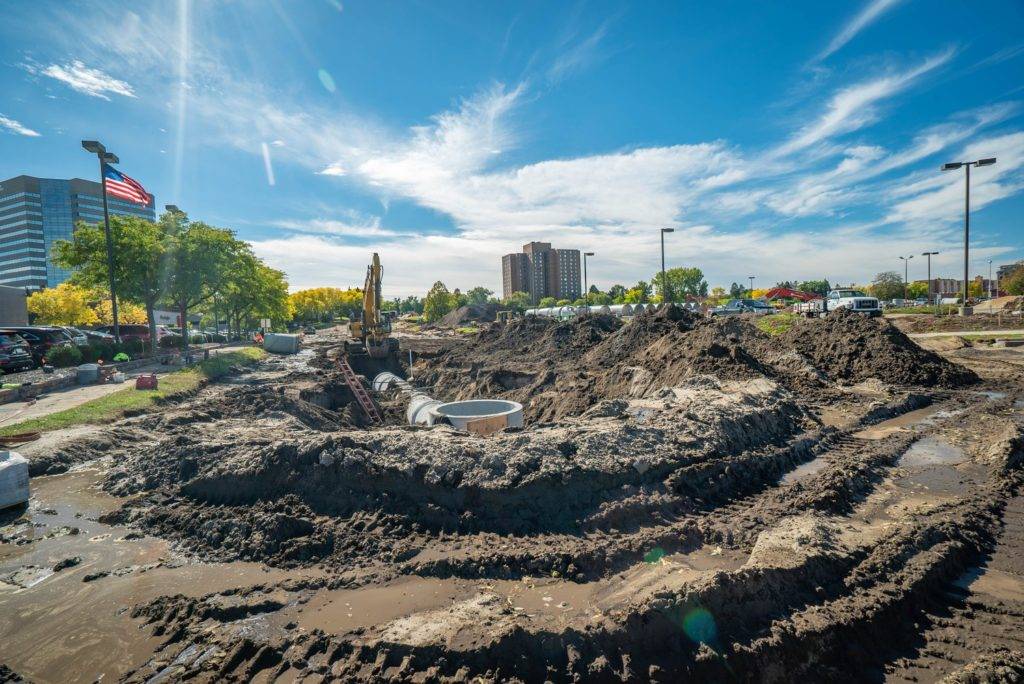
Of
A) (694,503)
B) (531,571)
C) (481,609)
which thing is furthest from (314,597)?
(694,503)

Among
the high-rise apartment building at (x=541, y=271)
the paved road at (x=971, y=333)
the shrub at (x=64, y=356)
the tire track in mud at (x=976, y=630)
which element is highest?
the high-rise apartment building at (x=541, y=271)

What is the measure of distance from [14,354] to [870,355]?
1340 inches

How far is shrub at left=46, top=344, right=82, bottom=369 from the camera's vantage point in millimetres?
18781

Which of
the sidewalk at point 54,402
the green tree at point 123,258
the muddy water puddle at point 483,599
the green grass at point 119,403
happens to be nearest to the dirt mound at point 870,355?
the muddy water puddle at point 483,599

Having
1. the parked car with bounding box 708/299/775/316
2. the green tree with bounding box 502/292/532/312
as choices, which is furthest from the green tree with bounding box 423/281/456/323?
the parked car with bounding box 708/299/775/316

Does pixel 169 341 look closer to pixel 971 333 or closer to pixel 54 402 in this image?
pixel 54 402

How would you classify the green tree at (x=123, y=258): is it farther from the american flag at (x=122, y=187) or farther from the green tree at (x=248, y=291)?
the green tree at (x=248, y=291)

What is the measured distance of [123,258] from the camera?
877 inches

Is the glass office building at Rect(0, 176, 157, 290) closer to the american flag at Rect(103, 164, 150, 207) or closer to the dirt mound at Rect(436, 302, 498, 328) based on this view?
the dirt mound at Rect(436, 302, 498, 328)

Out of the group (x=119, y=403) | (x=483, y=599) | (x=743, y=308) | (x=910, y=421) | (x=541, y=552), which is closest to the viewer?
(x=483, y=599)

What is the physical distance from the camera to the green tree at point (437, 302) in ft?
235

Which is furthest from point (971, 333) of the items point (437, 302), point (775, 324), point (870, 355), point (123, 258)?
point (437, 302)

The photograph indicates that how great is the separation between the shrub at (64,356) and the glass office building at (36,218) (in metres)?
101

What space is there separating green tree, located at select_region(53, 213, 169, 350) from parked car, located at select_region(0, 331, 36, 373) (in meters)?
3.89
